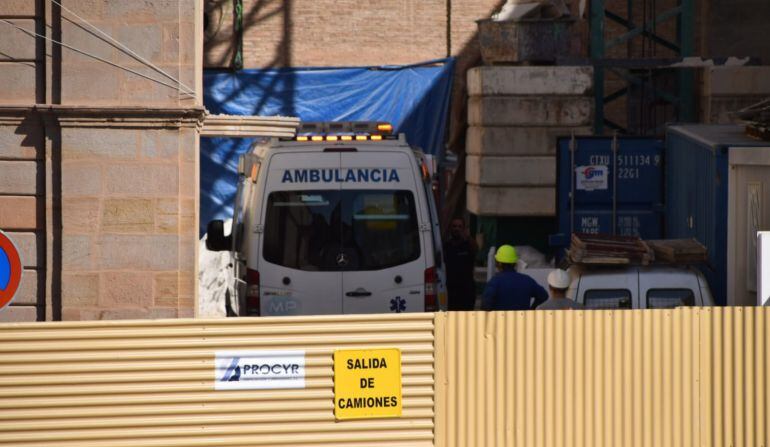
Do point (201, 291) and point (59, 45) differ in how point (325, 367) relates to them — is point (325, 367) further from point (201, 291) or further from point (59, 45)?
point (201, 291)

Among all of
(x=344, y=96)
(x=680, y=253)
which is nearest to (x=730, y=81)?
(x=344, y=96)

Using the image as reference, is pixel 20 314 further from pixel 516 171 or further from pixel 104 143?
pixel 516 171

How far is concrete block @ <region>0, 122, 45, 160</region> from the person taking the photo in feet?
A: 39.9

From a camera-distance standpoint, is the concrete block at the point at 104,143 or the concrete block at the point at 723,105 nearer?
the concrete block at the point at 104,143

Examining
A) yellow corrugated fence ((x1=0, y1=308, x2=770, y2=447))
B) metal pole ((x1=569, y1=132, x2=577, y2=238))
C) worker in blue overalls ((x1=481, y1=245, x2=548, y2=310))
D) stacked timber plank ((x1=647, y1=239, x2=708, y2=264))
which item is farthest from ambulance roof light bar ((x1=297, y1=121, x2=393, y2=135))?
yellow corrugated fence ((x1=0, y1=308, x2=770, y2=447))

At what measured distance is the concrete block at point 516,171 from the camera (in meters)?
22.6

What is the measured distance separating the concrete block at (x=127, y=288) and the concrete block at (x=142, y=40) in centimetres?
189

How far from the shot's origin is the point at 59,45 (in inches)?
477

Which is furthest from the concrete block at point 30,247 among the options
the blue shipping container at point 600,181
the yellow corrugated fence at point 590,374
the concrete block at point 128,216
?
the blue shipping container at point 600,181

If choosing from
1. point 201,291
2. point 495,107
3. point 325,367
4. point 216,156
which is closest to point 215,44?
point 216,156

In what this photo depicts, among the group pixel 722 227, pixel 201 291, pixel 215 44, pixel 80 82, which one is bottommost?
pixel 201 291

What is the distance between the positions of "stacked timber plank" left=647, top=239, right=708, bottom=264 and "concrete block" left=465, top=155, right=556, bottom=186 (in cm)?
926

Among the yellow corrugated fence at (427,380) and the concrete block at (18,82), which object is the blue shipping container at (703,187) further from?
the concrete block at (18,82)

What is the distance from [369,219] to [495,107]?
8.79 m
